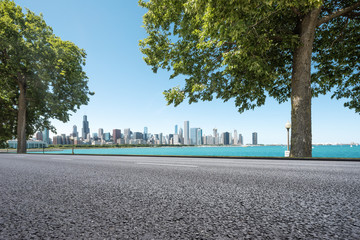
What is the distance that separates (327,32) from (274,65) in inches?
162

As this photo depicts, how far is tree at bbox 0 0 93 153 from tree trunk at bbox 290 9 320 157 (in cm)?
2329

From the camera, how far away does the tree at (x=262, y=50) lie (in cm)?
970

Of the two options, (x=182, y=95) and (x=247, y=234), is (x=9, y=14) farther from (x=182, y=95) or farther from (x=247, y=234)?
(x=247, y=234)

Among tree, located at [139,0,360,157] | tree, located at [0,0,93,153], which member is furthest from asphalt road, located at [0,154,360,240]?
tree, located at [0,0,93,153]

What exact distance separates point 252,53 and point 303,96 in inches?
136

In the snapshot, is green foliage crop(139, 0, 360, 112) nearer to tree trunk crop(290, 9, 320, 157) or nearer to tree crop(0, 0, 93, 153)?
tree trunk crop(290, 9, 320, 157)

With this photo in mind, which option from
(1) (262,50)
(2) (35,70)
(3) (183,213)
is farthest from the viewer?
(2) (35,70)

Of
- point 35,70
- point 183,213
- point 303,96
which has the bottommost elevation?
point 183,213

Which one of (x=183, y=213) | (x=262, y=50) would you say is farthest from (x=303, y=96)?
(x=183, y=213)

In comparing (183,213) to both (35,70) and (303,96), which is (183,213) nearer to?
(303,96)

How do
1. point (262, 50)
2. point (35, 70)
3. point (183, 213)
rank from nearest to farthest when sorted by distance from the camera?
1. point (183, 213)
2. point (262, 50)
3. point (35, 70)

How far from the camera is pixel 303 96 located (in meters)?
10.8

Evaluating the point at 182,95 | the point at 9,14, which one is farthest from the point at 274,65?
the point at 9,14

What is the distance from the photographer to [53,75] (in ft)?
79.8
